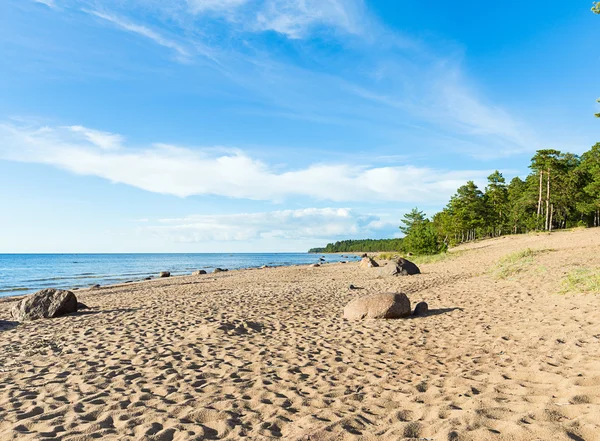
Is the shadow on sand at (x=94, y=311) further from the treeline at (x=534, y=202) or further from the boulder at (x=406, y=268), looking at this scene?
the treeline at (x=534, y=202)

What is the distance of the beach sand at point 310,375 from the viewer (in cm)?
440

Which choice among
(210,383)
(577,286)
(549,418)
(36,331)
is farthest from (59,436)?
(577,286)

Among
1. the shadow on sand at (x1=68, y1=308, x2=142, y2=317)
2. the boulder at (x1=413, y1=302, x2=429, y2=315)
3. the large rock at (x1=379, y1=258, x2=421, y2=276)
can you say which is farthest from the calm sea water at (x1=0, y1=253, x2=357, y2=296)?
the boulder at (x1=413, y1=302, x2=429, y2=315)

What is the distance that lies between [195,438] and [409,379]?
Answer: 3516mm

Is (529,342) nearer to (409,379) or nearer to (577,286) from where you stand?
(409,379)

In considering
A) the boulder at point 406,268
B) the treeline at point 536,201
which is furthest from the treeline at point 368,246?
the boulder at point 406,268

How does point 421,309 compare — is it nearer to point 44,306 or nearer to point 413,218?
point 44,306

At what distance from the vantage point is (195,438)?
14.1ft

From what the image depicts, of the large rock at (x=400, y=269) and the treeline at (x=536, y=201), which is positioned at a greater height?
the treeline at (x=536, y=201)

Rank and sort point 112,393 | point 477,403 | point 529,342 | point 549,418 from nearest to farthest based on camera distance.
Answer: point 549,418 < point 477,403 < point 112,393 < point 529,342

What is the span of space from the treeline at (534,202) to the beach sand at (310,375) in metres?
42.3

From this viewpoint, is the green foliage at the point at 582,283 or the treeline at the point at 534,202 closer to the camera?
the green foliage at the point at 582,283

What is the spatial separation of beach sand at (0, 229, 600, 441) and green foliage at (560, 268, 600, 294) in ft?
1.12

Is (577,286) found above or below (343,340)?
above
